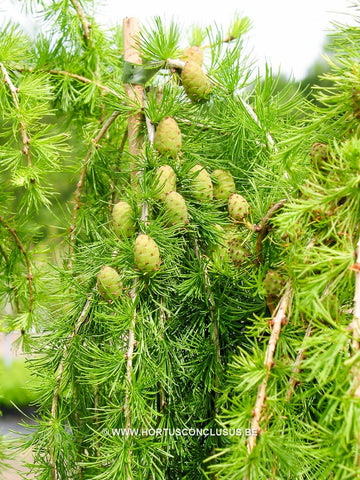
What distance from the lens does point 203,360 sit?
45 cm

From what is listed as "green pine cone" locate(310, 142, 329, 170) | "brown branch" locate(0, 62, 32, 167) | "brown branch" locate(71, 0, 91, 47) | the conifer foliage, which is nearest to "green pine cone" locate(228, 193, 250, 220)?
the conifer foliage

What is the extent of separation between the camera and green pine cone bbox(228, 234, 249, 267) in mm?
451

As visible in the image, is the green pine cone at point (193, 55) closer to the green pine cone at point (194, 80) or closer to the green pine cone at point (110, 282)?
the green pine cone at point (194, 80)

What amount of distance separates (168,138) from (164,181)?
5 centimetres

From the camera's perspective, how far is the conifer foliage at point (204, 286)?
0.96ft

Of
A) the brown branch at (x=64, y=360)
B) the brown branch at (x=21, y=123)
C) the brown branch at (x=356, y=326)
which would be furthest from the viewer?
the brown branch at (x=21, y=123)

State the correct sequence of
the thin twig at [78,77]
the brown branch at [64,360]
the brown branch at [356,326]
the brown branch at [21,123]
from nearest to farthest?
the brown branch at [356,326] < the brown branch at [64,360] < the brown branch at [21,123] < the thin twig at [78,77]

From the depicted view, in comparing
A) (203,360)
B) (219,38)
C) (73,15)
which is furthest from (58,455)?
(73,15)

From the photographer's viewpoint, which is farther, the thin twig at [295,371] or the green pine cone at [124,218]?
the green pine cone at [124,218]

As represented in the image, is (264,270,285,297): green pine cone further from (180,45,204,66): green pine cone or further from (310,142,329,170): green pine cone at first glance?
(180,45,204,66): green pine cone

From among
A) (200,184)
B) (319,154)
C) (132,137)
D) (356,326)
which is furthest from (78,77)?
(356,326)

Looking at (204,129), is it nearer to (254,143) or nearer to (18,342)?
(254,143)

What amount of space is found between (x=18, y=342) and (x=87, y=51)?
42 cm

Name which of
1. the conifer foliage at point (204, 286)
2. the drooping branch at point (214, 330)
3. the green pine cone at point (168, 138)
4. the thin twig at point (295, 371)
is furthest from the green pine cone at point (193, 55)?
the thin twig at point (295, 371)
